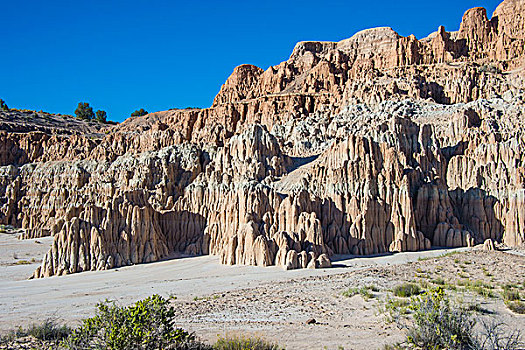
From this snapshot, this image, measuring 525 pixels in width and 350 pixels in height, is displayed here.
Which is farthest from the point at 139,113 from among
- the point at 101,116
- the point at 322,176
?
the point at 322,176

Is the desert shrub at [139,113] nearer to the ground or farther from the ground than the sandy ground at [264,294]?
farther from the ground

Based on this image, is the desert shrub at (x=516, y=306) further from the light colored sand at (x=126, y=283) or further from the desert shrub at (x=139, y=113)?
the desert shrub at (x=139, y=113)

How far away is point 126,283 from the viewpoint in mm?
23109

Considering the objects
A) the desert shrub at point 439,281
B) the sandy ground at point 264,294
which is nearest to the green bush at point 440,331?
the sandy ground at point 264,294

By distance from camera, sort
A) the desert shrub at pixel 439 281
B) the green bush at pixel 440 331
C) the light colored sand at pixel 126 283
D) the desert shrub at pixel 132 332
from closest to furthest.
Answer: the desert shrub at pixel 132 332, the green bush at pixel 440 331, the desert shrub at pixel 439 281, the light colored sand at pixel 126 283

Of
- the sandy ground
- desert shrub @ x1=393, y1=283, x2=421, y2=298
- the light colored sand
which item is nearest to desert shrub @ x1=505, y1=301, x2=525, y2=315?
the sandy ground

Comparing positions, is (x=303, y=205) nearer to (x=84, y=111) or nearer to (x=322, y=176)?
(x=322, y=176)

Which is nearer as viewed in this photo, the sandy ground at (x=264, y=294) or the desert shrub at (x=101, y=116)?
the sandy ground at (x=264, y=294)

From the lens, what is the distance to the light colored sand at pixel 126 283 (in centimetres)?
1717

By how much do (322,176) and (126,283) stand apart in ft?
56.1

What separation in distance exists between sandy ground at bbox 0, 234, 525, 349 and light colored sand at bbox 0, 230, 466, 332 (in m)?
0.05

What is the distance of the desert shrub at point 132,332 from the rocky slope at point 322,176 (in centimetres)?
1545

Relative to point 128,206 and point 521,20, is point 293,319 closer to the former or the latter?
point 128,206

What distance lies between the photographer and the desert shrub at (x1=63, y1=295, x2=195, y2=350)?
9.12m
